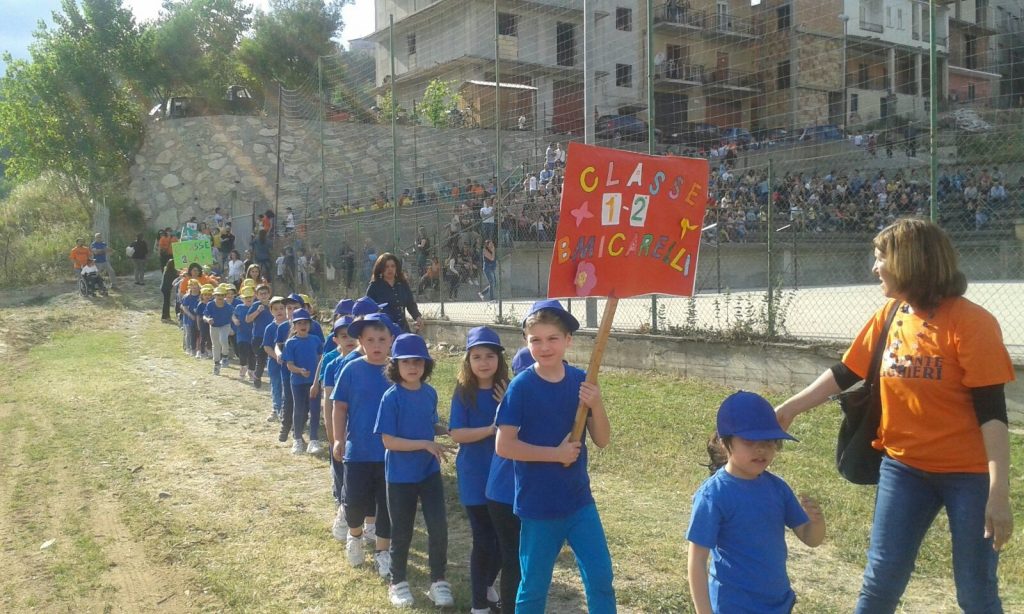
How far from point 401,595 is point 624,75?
12860mm

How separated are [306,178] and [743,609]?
21.2 m

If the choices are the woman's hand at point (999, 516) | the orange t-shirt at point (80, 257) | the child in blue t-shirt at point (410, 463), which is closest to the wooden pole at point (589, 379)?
the child in blue t-shirt at point (410, 463)

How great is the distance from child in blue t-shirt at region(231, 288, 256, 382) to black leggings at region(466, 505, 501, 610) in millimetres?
8921

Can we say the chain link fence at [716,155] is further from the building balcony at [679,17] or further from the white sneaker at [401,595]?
the white sneaker at [401,595]

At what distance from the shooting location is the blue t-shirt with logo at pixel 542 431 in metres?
3.64

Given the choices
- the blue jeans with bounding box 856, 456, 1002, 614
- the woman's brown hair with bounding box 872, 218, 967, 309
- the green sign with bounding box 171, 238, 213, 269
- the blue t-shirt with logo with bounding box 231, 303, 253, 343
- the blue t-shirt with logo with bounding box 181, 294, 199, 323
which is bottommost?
the blue jeans with bounding box 856, 456, 1002, 614

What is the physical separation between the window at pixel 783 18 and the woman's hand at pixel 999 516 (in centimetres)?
1108

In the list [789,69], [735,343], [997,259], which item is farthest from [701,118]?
[735,343]

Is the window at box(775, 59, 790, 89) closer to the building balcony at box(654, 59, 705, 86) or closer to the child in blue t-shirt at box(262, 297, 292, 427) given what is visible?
the building balcony at box(654, 59, 705, 86)

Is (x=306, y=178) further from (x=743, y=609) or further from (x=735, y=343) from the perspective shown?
(x=743, y=609)

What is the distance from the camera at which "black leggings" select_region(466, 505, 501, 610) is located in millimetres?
4383

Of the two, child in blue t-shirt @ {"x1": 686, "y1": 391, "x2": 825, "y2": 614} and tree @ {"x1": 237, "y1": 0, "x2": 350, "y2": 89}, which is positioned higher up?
tree @ {"x1": 237, "y1": 0, "x2": 350, "y2": 89}

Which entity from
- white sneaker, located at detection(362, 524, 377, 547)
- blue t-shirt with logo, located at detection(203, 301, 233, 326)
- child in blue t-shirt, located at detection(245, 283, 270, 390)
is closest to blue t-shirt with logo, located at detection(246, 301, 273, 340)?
child in blue t-shirt, located at detection(245, 283, 270, 390)

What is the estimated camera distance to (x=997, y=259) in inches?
503
